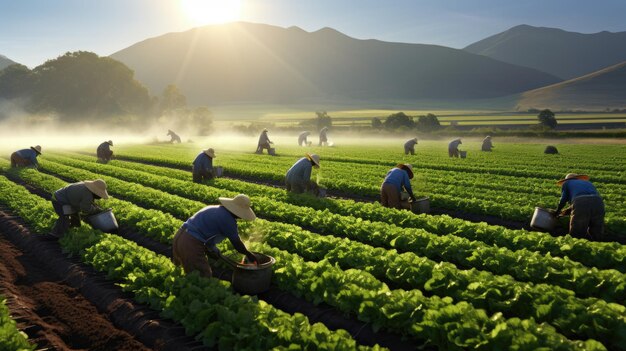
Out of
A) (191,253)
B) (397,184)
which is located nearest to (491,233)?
(397,184)

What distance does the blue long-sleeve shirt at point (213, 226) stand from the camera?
7708 mm

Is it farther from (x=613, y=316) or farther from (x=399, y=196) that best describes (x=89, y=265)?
(x=613, y=316)

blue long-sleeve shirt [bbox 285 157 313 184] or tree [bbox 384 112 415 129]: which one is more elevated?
tree [bbox 384 112 415 129]

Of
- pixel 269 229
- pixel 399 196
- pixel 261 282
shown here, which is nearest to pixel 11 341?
pixel 261 282

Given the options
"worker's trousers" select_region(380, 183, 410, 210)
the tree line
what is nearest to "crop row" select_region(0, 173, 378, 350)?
"worker's trousers" select_region(380, 183, 410, 210)

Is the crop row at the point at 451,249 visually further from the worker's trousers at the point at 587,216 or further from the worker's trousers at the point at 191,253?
the worker's trousers at the point at 191,253

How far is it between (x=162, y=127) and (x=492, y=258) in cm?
9421

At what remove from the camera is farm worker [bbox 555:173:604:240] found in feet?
35.2

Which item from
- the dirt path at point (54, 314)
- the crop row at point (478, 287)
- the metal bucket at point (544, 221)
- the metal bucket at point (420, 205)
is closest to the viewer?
the crop row at point (478, 287)

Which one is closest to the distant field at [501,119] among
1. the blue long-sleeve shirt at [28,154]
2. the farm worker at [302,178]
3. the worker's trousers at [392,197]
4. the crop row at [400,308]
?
the farm worker at [302,178]

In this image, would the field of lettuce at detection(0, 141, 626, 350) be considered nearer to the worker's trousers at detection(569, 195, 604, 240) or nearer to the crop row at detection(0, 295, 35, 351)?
the worker's trousers at detection(569, 195, 604, 240)

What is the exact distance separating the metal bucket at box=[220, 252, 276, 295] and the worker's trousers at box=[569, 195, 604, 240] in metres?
8.13

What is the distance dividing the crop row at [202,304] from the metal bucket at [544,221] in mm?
8718

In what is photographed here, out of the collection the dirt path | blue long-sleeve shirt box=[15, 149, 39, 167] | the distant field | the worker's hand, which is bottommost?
the dirt path
